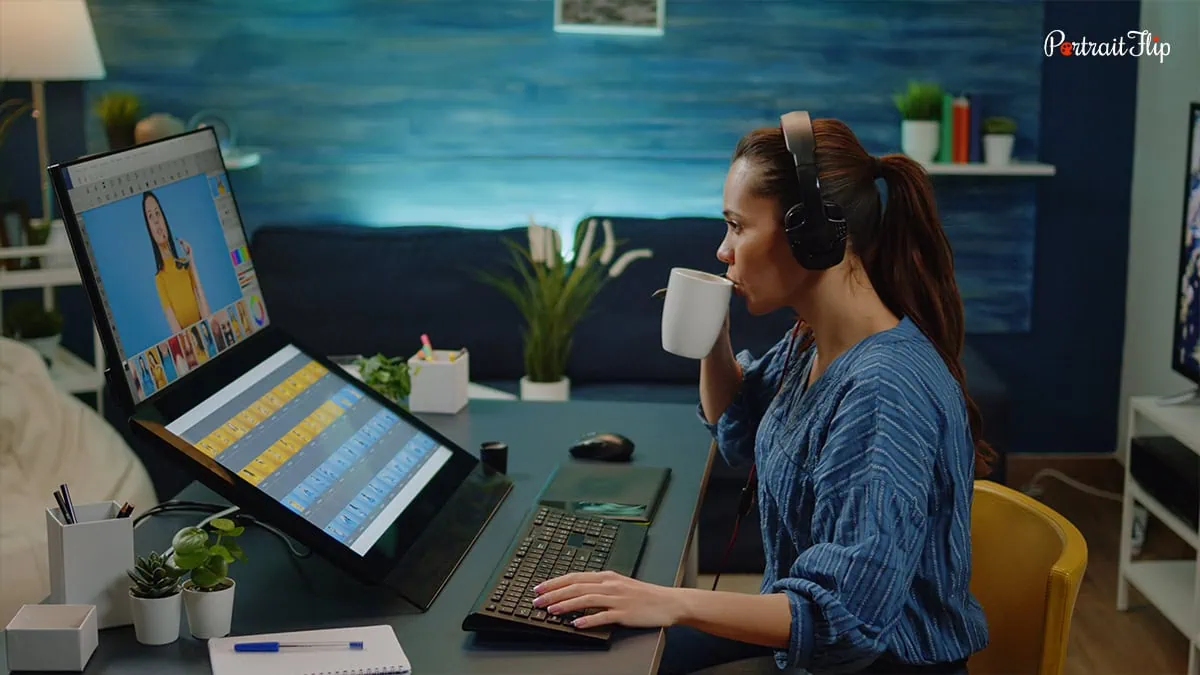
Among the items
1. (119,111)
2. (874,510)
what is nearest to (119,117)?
(119,111)

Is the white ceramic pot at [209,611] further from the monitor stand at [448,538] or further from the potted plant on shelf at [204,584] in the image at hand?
the monitor stand at [448,538]

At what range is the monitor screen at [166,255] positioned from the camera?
4.87ft

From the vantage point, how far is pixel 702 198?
4.27 metres

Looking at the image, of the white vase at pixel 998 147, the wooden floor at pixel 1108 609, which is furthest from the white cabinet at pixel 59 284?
the white vase at pixel 998 147

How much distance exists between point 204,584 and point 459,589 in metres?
0.30

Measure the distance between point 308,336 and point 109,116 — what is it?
90 cm

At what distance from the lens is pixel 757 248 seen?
169 cm

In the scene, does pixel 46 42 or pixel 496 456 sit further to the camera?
pixel 46 42

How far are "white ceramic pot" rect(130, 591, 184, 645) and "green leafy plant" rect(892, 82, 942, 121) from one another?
3051mm

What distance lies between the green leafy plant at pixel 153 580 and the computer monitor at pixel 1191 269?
2.61 m

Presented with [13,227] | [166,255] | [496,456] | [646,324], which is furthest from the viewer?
[646,324]

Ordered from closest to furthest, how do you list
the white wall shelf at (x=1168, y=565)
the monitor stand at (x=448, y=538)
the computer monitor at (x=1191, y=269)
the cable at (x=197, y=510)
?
the monitor stand at (x=448, y=538) → the cable at (x=197, y=510) → the white wall shelf at (x=1168, y=565) → the computer monitor at (x=1191, y=269)

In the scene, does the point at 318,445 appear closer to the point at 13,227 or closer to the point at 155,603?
the point at 155,603

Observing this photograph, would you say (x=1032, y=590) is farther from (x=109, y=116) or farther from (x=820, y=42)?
(x=109, y=116)
